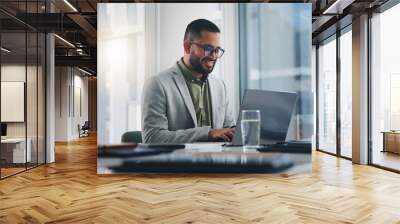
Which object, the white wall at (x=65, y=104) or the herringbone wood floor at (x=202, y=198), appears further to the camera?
the white wall at (x=65, y=104)

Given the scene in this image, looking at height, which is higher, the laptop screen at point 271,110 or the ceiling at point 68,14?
the ceiling at point 68,14

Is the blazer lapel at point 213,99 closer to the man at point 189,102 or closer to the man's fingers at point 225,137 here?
the man at point 189,102

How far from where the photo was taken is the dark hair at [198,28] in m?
6.40

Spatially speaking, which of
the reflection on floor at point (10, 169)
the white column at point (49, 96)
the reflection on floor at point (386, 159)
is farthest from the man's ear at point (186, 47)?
the reflection on floor at point (386, 159)

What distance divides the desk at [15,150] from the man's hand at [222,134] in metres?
3.48

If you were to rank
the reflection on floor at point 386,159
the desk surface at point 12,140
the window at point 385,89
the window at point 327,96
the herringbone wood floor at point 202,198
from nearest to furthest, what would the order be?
the herringbone wood floor at point 202,198
the desk surface at point 12,140
the window at point 385,89
the reflection on floor at point 386,159
the window at point 327,96

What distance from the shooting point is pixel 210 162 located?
6426 millimetres

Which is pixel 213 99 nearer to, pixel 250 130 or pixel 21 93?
pixel 250 130

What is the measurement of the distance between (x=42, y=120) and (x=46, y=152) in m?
0.70

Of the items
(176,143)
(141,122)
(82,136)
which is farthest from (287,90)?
(82,136)

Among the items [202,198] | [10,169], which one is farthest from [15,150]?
[202,198]

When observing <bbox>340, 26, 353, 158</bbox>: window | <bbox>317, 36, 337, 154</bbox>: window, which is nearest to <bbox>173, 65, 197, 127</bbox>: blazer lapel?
<bbox>340, 26, 353, 158</bbox>: window

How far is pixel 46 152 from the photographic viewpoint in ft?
26.8

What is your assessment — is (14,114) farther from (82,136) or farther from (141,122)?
(82,136)
